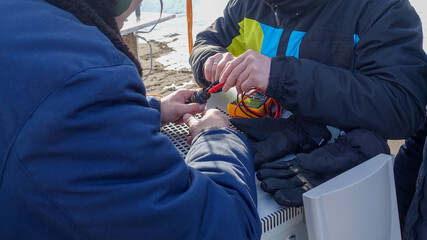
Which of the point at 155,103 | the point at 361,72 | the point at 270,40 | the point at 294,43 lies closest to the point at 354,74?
the point at 361,72

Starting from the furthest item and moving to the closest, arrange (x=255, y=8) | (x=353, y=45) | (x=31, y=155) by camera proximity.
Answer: (x=255, y=8)
(x=353, y=45)
(x=31, y=155)

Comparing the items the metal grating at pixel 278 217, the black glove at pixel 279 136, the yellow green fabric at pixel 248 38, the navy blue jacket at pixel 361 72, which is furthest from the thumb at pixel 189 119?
the yellow green fabric at pixel 248 38

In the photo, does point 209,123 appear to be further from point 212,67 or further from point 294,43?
point 294,43

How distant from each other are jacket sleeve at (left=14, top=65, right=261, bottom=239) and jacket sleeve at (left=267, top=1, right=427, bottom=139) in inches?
19.1

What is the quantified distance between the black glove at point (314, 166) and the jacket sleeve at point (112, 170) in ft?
0.79

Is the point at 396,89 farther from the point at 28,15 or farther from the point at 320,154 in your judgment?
the point at 28,15

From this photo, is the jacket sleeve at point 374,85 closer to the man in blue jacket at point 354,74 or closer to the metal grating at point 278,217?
the man in blue jacket at point 354,74

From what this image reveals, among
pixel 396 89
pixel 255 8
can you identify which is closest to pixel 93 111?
pixel 396 89

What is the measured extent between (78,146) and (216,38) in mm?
1172

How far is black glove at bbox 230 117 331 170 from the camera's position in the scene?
100cm

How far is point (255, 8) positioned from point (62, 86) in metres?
1.07

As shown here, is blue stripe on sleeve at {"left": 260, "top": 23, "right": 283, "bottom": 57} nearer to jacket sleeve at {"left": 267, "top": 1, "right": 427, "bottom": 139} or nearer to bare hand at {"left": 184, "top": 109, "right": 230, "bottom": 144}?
jacket sleeve at {"left": 267, "top": 1, "right": 427, "bottom": 139}

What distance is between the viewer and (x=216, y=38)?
161 cm

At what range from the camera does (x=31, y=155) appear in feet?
1.67
